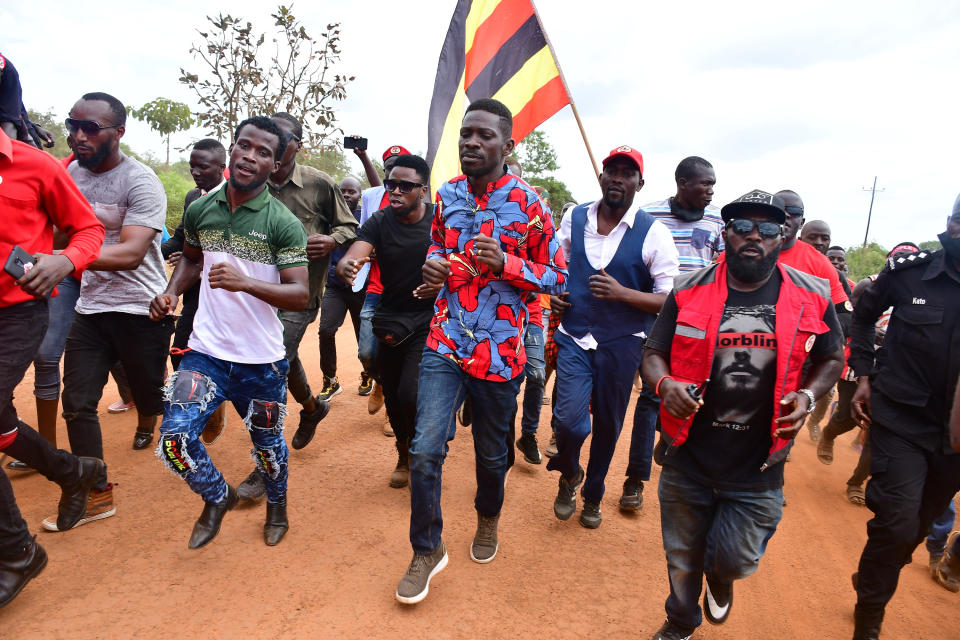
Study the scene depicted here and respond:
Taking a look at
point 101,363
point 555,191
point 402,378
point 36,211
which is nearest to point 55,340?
point 101,363

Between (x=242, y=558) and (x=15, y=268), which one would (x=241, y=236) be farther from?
(x=242, y=558)

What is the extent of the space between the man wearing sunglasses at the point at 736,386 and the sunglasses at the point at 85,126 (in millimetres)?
3504

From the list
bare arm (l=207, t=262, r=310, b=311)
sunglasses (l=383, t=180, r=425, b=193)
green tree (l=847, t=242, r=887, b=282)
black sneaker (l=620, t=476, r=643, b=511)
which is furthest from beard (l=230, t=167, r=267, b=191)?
green tree (l=847, t=242, r=887, b=282)

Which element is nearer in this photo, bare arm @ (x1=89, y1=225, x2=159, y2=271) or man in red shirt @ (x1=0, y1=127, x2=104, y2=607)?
man in red shirt @ (x1=0, y1=127, x2=104, y2=607)

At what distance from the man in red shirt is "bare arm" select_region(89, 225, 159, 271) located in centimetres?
38

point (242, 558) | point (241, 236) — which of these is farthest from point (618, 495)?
point (241, 236)

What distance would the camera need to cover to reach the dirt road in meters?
2.95

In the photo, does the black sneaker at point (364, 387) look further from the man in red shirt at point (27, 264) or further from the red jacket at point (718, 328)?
the red jacket at point (718, 328)

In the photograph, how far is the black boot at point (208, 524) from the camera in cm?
329

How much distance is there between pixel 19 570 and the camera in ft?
9.40

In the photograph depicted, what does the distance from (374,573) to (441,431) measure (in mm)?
972

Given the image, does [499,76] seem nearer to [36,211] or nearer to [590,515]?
[590,515]

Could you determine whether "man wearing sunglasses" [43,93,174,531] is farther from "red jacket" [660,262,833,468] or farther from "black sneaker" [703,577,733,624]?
"black sneaker" [703,577,733,624]

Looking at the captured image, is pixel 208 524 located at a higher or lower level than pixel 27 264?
lower
